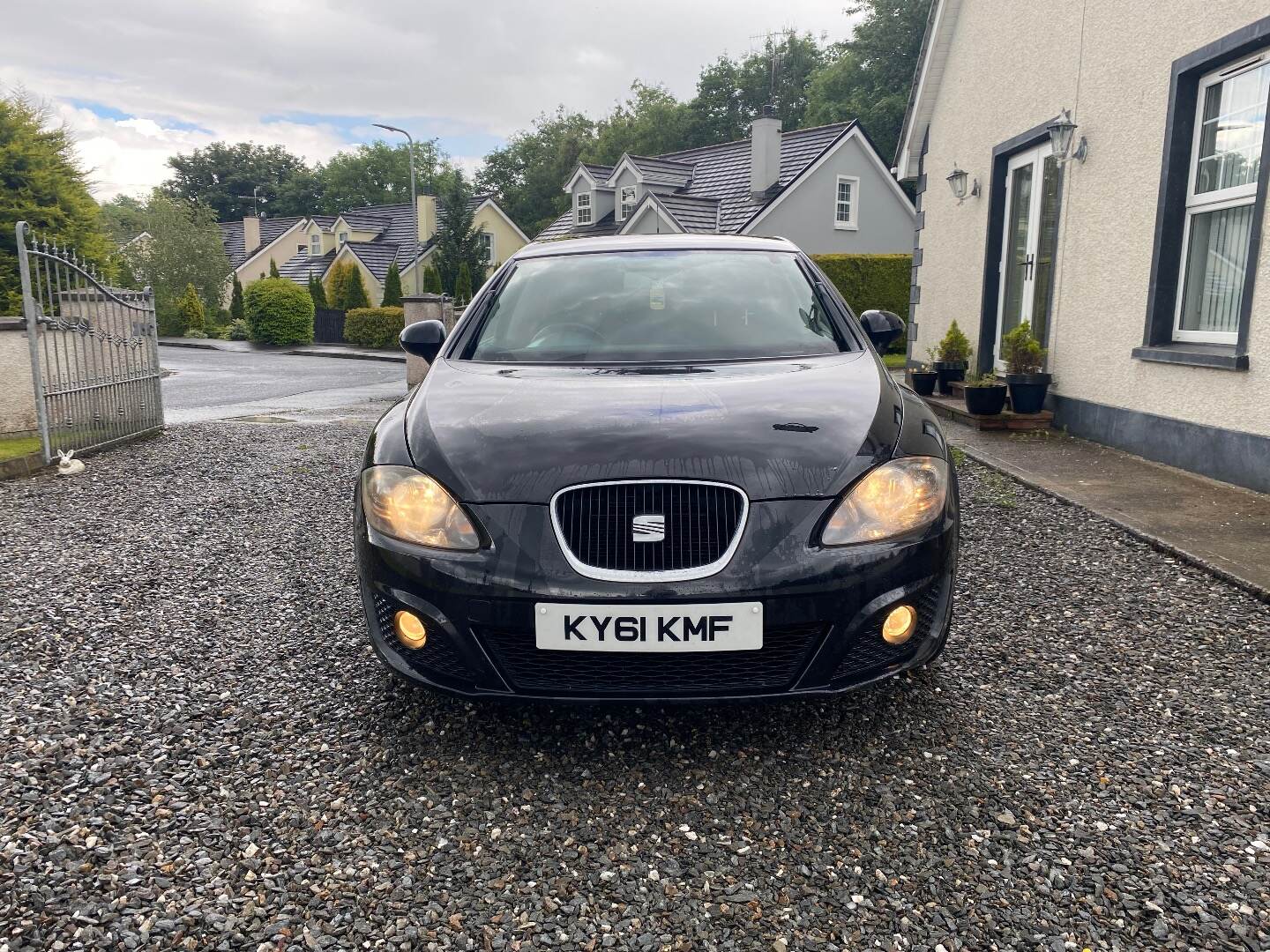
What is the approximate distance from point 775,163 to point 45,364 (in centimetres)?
2561

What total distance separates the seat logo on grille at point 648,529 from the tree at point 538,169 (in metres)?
56.1

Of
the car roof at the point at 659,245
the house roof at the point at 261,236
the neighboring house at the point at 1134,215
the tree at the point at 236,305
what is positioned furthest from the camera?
the house roof at the point at 261,236

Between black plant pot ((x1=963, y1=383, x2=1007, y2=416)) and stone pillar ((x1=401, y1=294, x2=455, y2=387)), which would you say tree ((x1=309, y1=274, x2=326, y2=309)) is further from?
black plant pot ((x1=963, y1=383, x2=1007, y2=416))

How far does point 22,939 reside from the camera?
2018 mm

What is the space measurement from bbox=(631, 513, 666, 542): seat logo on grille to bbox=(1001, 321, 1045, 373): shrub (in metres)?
7.36

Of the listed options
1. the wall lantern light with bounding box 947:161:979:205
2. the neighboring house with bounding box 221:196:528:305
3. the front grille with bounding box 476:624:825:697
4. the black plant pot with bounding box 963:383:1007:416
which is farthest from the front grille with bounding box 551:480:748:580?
the neighboring house with bounding box 221:196:528:305

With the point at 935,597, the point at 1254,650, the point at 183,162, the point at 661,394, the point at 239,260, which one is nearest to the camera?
the point at 935,597

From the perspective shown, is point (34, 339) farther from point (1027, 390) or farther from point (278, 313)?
point (278, 313)

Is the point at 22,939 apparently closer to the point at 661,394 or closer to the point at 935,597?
the point at 661,394

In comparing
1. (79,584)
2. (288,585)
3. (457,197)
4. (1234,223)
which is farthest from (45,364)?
(457,197)

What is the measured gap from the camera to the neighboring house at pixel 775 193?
29.8 m

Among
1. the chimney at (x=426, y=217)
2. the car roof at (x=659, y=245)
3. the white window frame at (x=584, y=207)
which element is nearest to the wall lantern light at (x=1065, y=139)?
the car roof at (x=659, y=245)

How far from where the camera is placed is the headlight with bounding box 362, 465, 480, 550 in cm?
269

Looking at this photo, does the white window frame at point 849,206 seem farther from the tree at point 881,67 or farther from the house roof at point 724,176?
the tree at point 881,67
